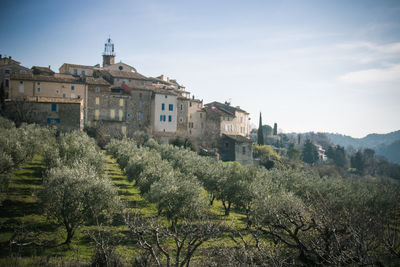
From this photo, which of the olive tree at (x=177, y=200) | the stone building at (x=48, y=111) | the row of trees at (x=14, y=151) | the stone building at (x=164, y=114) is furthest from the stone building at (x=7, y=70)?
the olive tree at (x=177, y=200)

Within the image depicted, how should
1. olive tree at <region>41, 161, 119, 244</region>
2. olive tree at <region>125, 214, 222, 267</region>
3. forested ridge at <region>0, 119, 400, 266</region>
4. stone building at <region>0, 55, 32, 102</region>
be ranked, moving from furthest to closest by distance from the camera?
stone building at <region>0, 55, 32, 102</region>, olive tree at <region>41, 161, 119, 244</region>, forested ridge at <region>0, 119, 400, 266</region>, olive tree at <region>125, 214, 222, 267</region>

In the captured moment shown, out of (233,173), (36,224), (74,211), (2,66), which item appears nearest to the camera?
(74,211)

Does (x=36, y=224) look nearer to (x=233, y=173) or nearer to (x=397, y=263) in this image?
(x=233, y=173)

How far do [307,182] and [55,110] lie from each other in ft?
107

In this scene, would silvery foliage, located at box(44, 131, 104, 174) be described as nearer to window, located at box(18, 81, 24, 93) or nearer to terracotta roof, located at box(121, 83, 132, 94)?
window, located at box(18, 81, 24, 93)

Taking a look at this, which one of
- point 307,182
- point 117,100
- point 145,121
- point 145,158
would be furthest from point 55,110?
point 307,182

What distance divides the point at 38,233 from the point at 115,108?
33279mm

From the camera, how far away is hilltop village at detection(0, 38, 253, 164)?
3722 cm

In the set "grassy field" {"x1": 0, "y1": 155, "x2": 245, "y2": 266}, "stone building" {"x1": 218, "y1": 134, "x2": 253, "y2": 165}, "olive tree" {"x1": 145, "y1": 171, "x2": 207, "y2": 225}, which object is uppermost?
"stone building" {"x1": 218, "y1": 134, "x2": 253, "y2": 165}

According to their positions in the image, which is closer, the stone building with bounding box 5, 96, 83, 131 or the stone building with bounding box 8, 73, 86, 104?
the stone building with bounding box 5, 96, 83, 131

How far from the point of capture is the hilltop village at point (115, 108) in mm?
37219

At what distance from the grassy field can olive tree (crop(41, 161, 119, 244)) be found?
0.86 meters

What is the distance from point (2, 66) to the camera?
49.5 metres

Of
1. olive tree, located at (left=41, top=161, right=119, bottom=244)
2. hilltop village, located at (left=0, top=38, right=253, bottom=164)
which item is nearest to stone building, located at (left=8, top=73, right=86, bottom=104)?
hilltop village, located at (left=0, top=38, right=253, bottom=164)
